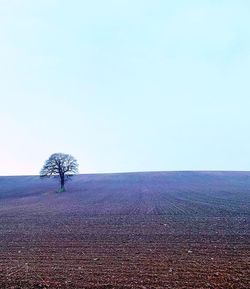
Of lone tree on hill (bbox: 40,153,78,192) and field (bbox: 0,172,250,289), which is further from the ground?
lone tree on hill (bbox: 40,153,78,192)

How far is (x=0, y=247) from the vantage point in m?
17.7

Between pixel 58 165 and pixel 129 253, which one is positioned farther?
pixel 58 165

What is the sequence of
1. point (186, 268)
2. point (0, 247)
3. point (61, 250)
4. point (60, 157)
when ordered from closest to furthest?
point (186, 268) → point (61, 250) → point (0, 247) → point (60, 157)

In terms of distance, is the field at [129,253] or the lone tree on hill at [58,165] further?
the lone tree on hill at [58,165]

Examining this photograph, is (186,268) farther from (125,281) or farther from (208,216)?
(208,216)

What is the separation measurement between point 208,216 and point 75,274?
16244mm

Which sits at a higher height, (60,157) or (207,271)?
(60,157)

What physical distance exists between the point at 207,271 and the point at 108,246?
614 centimetres

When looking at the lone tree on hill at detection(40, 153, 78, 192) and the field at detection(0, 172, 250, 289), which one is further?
the lone tree on hill at detection(40, 153, 78, 192)

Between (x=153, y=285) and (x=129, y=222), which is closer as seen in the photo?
(x=153, y=285)

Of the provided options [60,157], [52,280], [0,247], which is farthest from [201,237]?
[60,157]

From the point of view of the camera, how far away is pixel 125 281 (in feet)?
37.2

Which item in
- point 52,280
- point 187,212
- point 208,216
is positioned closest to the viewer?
point 52,280

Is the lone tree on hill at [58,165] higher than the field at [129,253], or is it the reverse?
the lone tree on hill at [58,165]
